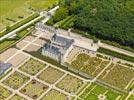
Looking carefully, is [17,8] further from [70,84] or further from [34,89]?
[70,84]

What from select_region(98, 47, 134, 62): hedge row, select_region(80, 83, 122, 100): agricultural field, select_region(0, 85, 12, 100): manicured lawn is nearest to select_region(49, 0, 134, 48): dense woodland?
select_region(98, 47, 134, 62): hedge row

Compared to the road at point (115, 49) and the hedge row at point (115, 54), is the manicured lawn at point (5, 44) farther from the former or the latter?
the hedge row at point (115, 54)

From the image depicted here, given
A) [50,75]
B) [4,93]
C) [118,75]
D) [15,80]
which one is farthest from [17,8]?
[118,75]

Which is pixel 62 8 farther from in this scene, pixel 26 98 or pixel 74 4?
pixel 26 98

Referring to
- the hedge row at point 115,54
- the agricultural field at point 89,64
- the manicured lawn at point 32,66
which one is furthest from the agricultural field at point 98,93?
the manicured lawn at point 32,66

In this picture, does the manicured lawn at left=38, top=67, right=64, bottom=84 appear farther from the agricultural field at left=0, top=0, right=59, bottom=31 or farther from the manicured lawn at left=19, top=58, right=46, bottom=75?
the agricultural field at left=0, top=0, right=59, bottom=31
